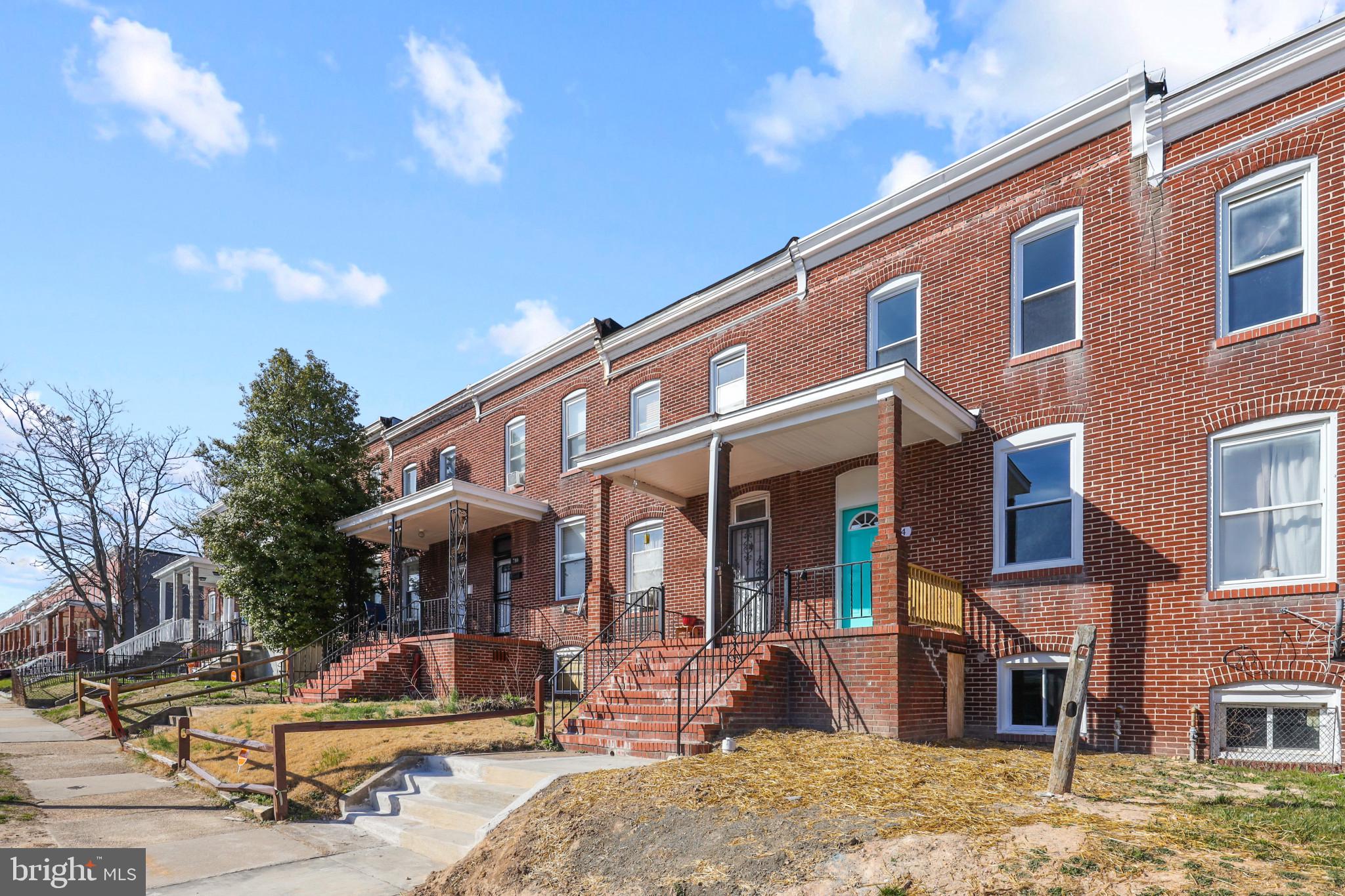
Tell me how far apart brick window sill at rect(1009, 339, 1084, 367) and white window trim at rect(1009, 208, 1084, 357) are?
6 cm

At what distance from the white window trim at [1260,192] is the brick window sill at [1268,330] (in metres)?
0.04

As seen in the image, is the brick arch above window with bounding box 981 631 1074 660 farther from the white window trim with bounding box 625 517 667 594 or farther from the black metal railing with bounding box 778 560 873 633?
the white window trim with bounding box 625 517 667 594

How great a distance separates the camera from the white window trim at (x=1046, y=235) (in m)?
12.6

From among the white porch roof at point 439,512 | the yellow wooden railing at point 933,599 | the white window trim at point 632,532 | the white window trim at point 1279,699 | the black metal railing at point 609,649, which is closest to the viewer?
the white window trim at point 1279,699

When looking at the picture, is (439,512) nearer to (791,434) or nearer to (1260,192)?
(791,434)

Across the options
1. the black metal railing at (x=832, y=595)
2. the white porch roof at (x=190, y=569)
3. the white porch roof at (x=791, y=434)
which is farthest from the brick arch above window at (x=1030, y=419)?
the white porch roof at (x=190, y=569)

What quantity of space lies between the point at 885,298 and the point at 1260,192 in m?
5.35

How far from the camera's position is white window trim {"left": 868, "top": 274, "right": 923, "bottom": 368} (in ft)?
47.9

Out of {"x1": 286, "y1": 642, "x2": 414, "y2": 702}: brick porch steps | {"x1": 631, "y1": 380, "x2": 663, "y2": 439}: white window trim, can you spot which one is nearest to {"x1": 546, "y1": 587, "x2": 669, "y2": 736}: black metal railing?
{"x1": 286, "y1": 642, "x2": 414, "y2": 702}: brick porch steps

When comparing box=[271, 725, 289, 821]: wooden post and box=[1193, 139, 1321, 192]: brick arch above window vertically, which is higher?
box=[1193, 139, 1321, 192]: brick arch above window

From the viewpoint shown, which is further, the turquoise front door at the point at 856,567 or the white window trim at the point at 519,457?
the white window trim at the point at 519,457

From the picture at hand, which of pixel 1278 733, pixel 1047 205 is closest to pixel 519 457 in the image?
pixel 1047 205

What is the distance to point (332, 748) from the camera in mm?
11859

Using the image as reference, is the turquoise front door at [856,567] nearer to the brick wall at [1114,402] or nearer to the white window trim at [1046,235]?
the brick wall at [1114,402]
